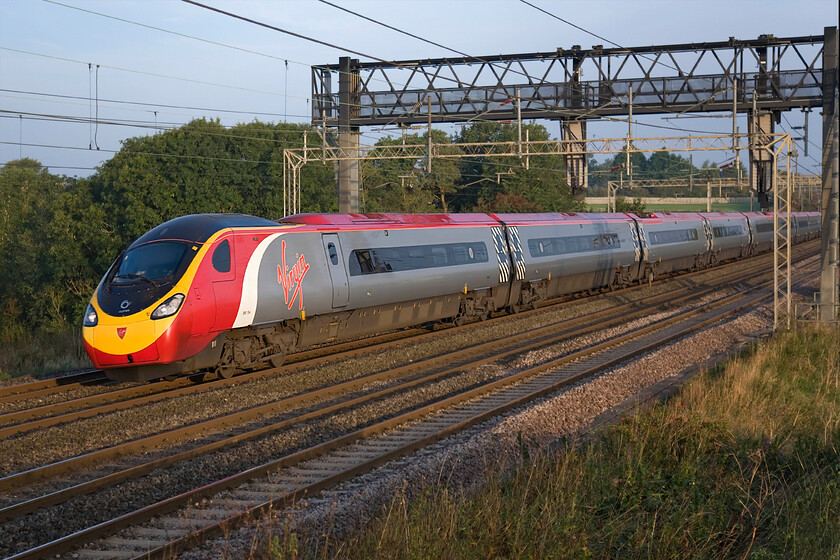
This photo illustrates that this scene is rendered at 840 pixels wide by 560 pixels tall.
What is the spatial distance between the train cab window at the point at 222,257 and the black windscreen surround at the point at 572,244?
12.4 m

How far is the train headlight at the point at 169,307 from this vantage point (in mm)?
12664

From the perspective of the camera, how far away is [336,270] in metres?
16.6

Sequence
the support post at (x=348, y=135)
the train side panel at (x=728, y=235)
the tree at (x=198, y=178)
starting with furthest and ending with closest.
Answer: the tree at (x=198, y=178) < the train side panel at (x=728, y=235) < the support post at (x=348, y=135)

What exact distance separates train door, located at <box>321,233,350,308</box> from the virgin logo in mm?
864

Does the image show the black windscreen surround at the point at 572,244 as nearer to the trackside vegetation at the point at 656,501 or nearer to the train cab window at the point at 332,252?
the train cab window at the point at 332,252

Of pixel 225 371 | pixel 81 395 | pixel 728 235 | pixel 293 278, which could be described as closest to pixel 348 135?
pixel 728 235

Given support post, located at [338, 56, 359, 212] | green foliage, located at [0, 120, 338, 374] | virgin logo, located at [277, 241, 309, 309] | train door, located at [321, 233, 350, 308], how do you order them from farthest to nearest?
green foliage, located at [0, 120, 338, 374]
support post, located at [338, 56, 359, 212]
train door, located at [321, 233, 350, 308]
virgin logo, located at [277, 241, 309, 309]

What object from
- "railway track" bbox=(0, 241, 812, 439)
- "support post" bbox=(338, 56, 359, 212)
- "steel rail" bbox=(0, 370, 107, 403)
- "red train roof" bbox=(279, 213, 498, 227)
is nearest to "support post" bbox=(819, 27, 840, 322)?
"red train roof" bbox=(279, 213, 498, 227)

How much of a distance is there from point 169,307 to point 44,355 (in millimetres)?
7230

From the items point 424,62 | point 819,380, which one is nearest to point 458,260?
point 819,380

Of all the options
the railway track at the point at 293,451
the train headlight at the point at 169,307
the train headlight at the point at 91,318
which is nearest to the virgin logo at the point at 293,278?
the railway track at the point at 293,451

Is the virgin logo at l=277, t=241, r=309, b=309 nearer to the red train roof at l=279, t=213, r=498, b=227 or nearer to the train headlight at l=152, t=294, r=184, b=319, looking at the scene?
the red train roof at l=279, t=213, r=498, b=227

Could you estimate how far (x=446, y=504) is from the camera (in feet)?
22.6

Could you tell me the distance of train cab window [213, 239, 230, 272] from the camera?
537 inches
